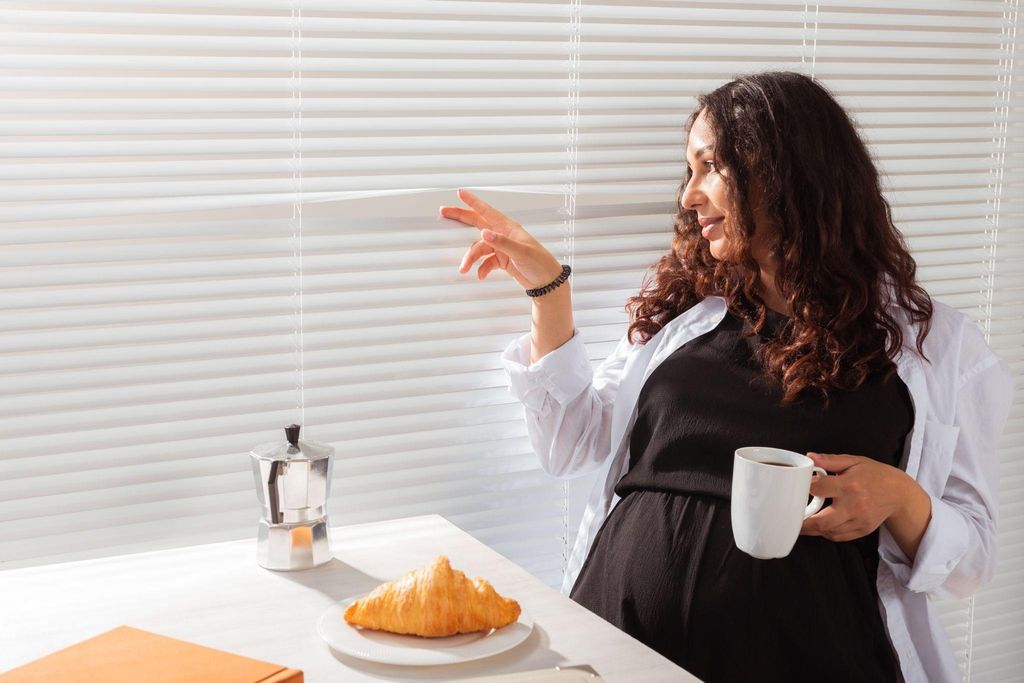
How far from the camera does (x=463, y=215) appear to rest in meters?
1.51

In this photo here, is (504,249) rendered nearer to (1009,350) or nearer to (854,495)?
(854,495)

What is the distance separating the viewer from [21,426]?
53.1 inches

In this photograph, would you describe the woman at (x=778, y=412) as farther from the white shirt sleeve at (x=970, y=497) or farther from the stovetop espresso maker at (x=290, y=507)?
the stovetop espresso maker at (x=290, y=507)

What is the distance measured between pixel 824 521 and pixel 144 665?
83 cm

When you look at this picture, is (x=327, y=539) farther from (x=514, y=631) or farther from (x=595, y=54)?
(x=595, y=54)

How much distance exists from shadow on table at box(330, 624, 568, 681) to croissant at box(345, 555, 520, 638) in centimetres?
4

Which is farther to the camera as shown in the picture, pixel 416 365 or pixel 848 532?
pixel 416 365

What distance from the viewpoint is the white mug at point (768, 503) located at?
111 centimetres

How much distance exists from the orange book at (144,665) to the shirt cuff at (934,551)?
88 centimetres

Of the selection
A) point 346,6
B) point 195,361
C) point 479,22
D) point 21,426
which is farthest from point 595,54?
point 21,426

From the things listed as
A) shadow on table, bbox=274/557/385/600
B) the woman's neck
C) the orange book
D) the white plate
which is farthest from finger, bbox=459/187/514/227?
the orange book

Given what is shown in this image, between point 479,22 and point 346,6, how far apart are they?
0.20 metres

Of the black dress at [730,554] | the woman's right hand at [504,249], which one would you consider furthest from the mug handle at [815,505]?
the woman's right hand at [504,249]

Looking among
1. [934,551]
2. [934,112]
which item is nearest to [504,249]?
Answer: [934,551]
